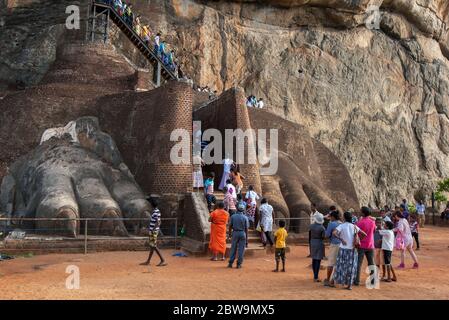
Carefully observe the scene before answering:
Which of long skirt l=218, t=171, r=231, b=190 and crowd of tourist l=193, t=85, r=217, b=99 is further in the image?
crowd of tourist l=193, t=85, r=217, b=99

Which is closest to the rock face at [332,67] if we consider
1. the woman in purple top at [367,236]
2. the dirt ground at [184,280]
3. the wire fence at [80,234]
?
the wire fence at [80,234]

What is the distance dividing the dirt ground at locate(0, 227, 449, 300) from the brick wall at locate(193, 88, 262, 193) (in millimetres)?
4038

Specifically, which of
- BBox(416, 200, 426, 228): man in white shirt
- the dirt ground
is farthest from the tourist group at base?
BBox(416, 200, 426, 228): man in white shirt

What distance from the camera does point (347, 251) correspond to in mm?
8914

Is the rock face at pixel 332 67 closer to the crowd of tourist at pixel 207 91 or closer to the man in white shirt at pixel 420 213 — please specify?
the crowd of tourist at pixel 207 91

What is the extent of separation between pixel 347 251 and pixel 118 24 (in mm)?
21364

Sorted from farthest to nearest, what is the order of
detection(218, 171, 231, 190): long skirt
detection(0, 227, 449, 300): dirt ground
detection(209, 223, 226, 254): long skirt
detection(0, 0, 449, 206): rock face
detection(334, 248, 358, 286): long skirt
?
detection(0, 0, 449, 206): rock face < detection(218, 171, 231, 190): long skirt < detection(209, 223, 226, 254): long skirt < detection(334, 248, 358, 286): long skirt < detection(0, 227, 449, 300): dirt ground

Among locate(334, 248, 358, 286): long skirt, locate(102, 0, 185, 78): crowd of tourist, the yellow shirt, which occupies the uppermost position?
locate(102, 0, 185, 78): crowd of tourist

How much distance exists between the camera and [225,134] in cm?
1764

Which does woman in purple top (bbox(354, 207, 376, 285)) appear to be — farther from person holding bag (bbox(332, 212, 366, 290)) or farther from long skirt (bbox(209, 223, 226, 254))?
long skirt (bbox(209, 223, 226, 254))

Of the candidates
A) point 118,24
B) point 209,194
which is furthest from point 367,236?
point 118,24

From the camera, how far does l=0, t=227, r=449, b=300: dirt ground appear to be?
8297 millimetres

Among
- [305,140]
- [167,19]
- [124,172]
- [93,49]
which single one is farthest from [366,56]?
[124,172]

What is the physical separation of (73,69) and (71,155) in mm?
6773
